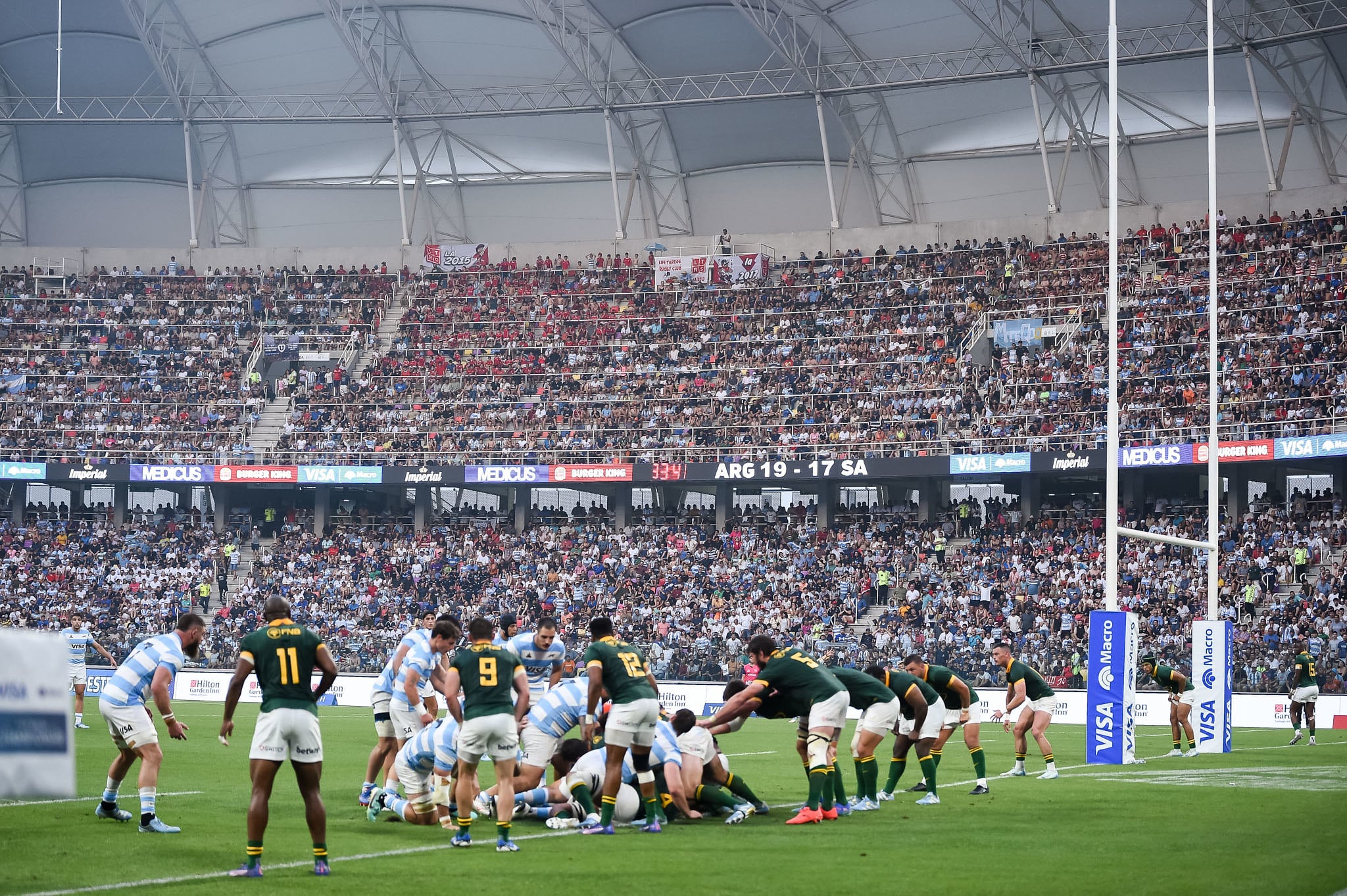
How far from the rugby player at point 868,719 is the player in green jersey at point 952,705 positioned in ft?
3.12

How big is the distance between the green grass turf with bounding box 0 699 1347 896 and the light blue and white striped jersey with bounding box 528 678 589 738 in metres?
1.04

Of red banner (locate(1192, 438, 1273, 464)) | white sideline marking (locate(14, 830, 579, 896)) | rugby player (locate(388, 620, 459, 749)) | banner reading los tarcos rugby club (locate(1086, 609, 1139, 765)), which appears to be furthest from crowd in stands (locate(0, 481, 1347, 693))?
white sideline marking (locate(14, 830, 579, 896))

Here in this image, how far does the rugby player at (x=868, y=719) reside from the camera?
1567cm

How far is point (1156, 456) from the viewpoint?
4147cm

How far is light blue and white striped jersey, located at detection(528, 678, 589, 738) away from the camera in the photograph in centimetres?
1482

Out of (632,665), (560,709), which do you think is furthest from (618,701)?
(560,709)

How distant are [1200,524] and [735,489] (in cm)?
1591

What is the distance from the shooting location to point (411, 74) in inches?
2195

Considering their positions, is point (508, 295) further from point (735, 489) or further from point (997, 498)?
point (997, 498)

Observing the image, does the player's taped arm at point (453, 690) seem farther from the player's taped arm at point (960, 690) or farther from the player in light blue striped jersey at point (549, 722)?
the player's taped arm at point (960, 690)

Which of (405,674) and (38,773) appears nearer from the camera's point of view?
(38,773)

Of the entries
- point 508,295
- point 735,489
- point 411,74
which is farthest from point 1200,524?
point 411,74

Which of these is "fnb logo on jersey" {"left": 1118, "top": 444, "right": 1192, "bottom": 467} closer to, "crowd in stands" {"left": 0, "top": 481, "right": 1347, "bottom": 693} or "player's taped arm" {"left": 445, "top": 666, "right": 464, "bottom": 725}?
"crowd in stands" {"left": 0, "top": 481, "right": 1347, "bottom": 693}

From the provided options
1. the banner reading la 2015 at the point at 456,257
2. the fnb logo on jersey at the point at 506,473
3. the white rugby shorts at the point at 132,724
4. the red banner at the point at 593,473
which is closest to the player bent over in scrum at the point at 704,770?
the white rugby shorts at the point at 132,724
